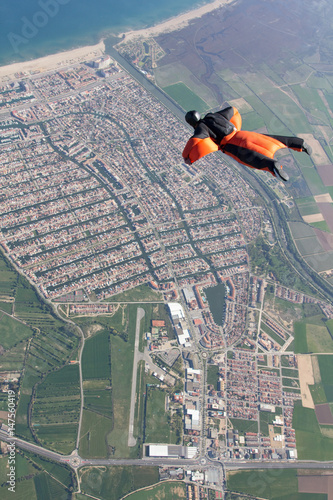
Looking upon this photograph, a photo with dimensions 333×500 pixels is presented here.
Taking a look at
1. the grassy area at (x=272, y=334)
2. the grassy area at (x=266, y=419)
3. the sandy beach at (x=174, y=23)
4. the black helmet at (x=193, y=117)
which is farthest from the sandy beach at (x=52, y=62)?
the grassy area at (x=266, y=419)

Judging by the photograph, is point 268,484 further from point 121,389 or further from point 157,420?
point 121,389

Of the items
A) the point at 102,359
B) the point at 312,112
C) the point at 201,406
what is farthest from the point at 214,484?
the point at 312,112

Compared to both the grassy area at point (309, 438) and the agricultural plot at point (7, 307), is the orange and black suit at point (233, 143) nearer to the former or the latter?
the grassy area at point (309, 438)

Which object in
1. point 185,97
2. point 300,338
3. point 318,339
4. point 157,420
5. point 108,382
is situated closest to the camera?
point 157,420

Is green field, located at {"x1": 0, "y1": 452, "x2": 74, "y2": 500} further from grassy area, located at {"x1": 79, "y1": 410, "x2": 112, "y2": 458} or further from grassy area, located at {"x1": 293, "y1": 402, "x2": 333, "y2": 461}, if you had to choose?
grassy area, located at {"x1": 293, "y1": 402, "x2": 333, "y2": 461}

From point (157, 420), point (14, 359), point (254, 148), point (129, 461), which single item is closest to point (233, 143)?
point (254, 148)

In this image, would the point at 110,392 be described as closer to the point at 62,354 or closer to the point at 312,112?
the point at 62,354

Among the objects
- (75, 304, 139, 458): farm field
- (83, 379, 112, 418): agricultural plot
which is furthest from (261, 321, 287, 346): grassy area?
(83, 379, 112, 418): agricultural plot
